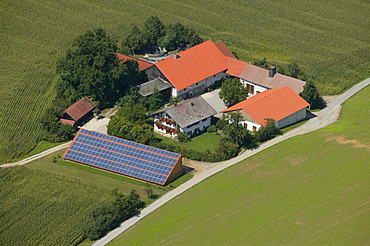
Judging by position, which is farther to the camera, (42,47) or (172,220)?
(42,47)

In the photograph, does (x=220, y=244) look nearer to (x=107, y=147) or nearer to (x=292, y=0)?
(x=107, y=147)

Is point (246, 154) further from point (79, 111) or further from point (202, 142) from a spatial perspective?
point (79, 111)

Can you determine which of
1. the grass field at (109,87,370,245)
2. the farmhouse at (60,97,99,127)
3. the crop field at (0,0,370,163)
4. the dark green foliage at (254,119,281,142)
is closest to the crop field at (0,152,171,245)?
the grass field at (109,87,370,245)

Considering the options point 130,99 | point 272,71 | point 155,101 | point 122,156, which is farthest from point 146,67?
point 122,156

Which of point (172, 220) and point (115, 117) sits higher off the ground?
point (115, 117)

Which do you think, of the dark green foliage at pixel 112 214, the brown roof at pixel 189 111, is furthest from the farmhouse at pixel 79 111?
the dark green foliage at pixel 112 214

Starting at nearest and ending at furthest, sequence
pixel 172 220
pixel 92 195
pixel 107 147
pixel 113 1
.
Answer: pixel 172 220 → pixel 92 195 → pixel 107 147 → pixel 113 1

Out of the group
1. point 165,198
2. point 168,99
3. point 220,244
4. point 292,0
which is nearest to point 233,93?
point 168,99

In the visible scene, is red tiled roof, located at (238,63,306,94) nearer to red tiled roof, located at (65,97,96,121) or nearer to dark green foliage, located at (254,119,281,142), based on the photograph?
dark green foliage, located at (254,119,281,142)
